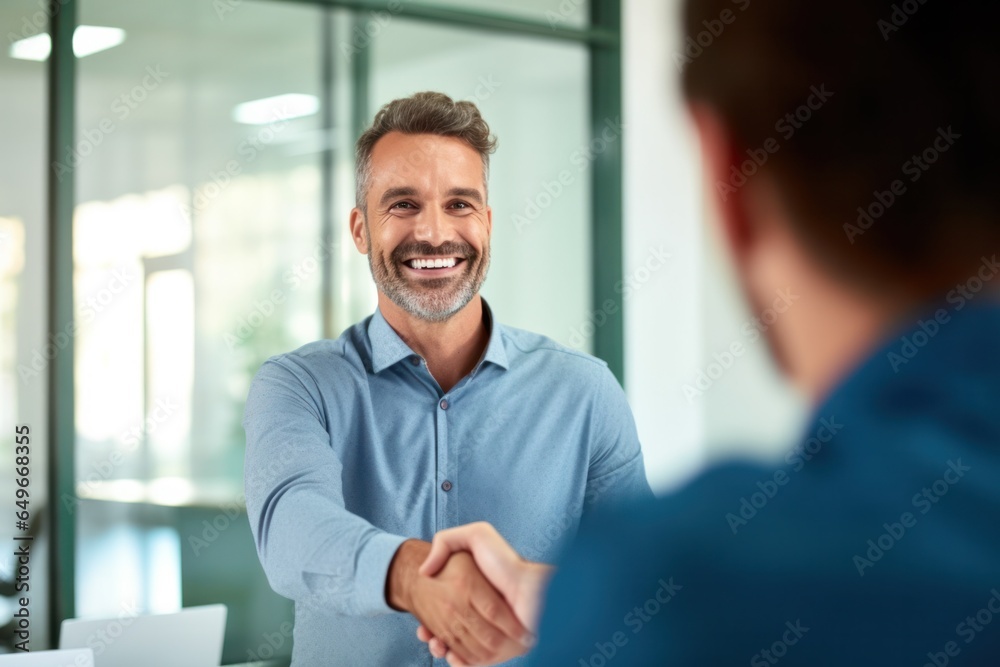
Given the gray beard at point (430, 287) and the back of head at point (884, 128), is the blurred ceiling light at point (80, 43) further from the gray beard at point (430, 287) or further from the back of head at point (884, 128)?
the back of head at point (884, 128)

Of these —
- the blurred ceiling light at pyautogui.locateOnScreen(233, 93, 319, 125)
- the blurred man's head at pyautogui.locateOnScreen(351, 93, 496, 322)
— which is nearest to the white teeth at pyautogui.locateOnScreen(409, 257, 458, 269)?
the blurred man's head at pyautogui.locateOnScreen(351, 93, 496, 322)

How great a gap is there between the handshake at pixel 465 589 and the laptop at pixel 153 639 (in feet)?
4.17

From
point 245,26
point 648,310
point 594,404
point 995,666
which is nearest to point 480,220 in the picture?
point 594,404

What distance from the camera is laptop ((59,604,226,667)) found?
2402mm

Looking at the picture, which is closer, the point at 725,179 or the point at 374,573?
the point at 725,179

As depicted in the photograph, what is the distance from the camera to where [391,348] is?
7.09ft

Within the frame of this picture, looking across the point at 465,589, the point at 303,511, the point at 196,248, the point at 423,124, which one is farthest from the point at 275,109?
the point at 465,589

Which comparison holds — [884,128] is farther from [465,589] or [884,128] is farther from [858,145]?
[465,589]

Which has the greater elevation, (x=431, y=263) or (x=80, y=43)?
(x=80, y=43)

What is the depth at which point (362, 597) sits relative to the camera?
130cm

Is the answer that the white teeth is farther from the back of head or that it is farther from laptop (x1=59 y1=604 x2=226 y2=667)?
the back of head

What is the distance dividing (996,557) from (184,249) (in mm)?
3734

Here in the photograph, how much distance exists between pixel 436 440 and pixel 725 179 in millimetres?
1740

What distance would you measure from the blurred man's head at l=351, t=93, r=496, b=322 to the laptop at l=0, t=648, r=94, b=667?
2.79 feet
